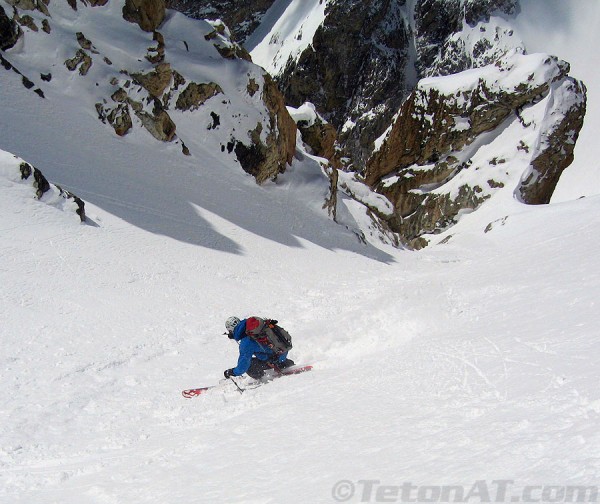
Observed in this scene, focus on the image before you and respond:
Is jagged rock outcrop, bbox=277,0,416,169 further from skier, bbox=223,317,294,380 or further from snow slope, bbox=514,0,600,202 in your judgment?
skier, bbox=223,317,294,380

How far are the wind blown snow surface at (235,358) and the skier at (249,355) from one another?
0.41 m

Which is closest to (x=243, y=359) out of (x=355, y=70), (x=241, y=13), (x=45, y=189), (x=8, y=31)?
(x=45, y=189)

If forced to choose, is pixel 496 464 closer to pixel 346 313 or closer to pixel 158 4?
pixel 346 313

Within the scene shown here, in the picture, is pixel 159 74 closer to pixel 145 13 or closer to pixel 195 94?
pixel 195 94

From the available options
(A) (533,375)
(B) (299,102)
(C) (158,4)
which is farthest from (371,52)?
(A) (533,375)

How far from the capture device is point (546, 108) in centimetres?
4981

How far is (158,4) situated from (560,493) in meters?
34.0

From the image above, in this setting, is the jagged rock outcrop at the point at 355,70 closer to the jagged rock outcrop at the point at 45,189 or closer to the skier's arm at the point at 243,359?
the jagged rock outcrop at the point at 45,189

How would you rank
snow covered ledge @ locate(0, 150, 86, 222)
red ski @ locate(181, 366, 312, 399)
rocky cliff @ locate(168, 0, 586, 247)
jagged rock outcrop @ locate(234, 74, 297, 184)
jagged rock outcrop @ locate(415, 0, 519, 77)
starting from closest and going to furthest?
red ski @ locate(181, 366, 312, 399) → snow covered ledge @ locate(0, 150, 86, 222) → jagged rock outcrop @ locate(234, 74, 297, 184) → rocky cliff @ locate(168, 0, 586, 247) → jagged rock outcrop @ locate(415, 0, 519, 77)

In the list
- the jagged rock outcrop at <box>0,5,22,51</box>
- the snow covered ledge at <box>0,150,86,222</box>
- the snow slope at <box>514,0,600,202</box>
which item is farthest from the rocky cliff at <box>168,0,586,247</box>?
the snow covered ledge at <box>0,150,86,222</box>

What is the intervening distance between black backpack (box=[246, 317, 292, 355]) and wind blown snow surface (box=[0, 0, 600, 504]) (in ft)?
2.22

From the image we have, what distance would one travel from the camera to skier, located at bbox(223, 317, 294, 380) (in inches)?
309

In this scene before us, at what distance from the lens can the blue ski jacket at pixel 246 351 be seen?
782cm

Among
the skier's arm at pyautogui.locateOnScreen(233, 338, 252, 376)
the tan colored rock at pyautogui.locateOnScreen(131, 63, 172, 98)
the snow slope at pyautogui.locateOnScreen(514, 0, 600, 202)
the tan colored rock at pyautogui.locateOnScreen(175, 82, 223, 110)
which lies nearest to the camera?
the skier's arm at pyautogui.locateOnScreen(233, 338, 252, 376)
